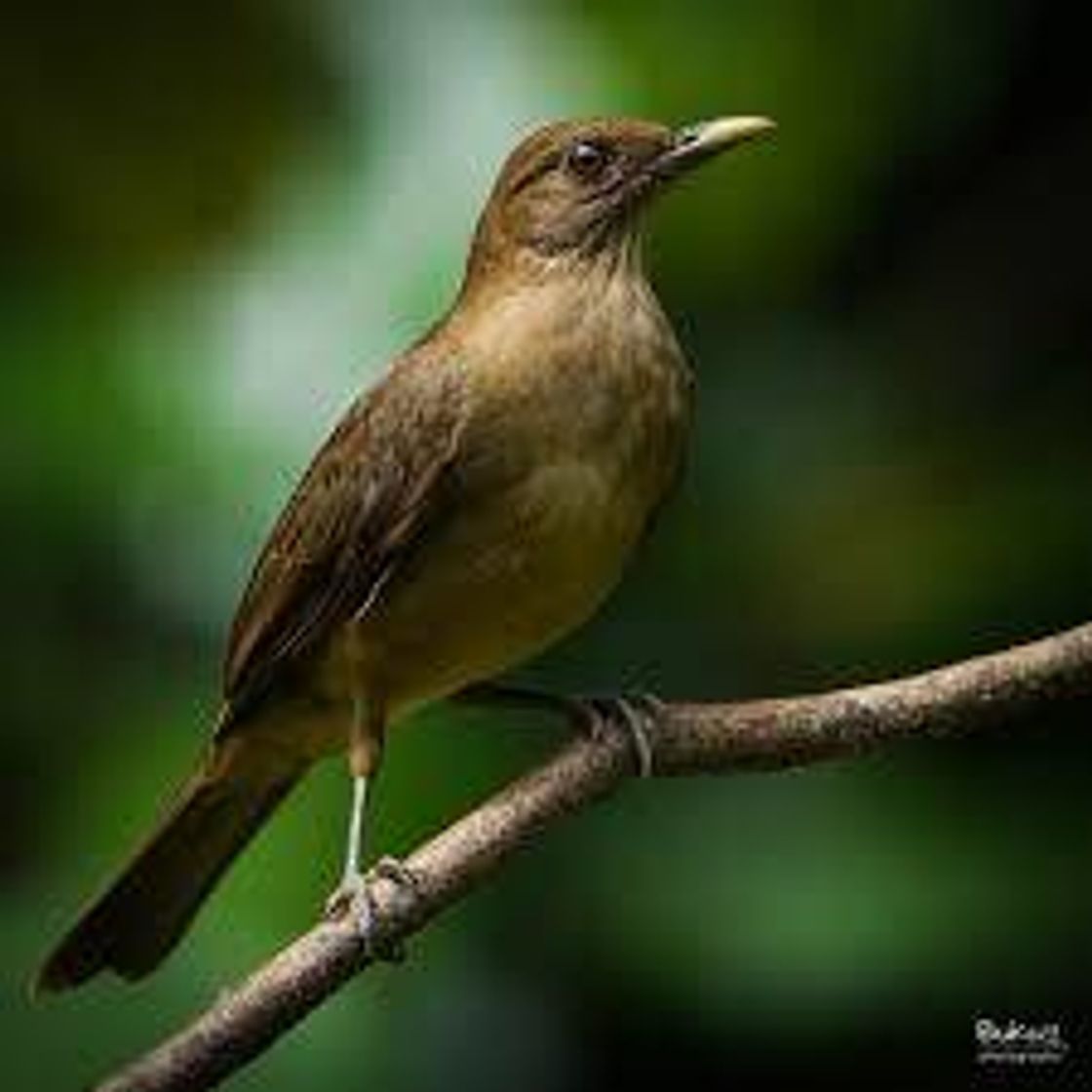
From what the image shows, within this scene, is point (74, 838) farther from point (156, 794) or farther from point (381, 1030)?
point (381, 1030)

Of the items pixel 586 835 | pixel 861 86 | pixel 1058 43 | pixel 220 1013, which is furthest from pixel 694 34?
pixel 220 1013

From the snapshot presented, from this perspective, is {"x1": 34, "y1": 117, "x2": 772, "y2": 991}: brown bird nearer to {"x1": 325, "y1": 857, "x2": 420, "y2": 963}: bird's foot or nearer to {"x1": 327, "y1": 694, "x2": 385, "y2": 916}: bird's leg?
{"x1": 327, "y1": 694, "x2": 385, "y2": 916}: bird's leg

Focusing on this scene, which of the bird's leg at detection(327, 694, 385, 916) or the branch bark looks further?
the bird's leg at detection(327, 694, 385, 916)

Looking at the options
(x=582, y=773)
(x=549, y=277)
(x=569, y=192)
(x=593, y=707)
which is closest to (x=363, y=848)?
(x=593, y=707)

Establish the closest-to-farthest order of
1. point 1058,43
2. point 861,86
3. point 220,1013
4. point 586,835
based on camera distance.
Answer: point 220,1013, point 586,835, point 861,86, point 1058,43

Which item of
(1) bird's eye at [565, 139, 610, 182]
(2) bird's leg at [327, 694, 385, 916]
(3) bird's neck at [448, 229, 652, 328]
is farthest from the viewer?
(1) bird's eye at [565, 139, 610, 182]

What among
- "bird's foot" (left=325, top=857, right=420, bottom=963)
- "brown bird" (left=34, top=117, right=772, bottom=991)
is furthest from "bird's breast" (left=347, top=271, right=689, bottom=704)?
"bird's foot" (left=325, top=857, right=420, bottom=963)

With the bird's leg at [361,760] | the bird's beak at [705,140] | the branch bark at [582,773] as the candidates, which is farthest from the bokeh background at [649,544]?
the branch bark at [582,773]
